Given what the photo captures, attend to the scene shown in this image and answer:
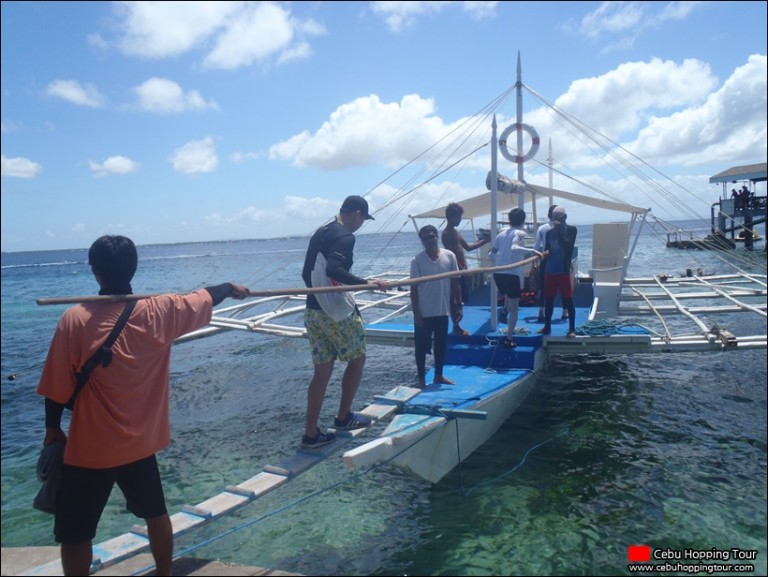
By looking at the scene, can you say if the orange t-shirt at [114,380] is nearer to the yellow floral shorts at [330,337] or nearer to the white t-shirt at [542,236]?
the yellow floral shorts at [330,337]

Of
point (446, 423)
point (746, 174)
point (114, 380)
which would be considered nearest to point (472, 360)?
point (446, 423)

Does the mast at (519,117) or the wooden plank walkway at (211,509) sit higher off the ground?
the mast at (519,117)

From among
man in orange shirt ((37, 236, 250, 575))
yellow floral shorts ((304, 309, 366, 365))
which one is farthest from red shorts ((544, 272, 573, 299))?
man in orange shirt ((37, 236, 250, 575))

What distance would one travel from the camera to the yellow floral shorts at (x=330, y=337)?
4543mm

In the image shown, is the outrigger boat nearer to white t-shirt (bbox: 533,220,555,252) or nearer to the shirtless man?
the shirtless man

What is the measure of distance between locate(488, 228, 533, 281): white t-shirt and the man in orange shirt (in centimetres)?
486

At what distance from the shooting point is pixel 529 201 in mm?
13586

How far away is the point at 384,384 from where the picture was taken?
10.2 meters

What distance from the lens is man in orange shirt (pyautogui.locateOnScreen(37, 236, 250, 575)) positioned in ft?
8.97

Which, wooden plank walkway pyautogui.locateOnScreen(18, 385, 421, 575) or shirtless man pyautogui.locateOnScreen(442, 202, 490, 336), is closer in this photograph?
wooden plank walkway pyautogui.locateOnScreen(18, 385, 421, 575)

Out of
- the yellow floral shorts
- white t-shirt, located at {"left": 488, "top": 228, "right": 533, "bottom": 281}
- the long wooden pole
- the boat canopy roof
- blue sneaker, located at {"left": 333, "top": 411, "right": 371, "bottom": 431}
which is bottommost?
blue sneaker, located at {"left": 333, "top": 411, "right": 371, "bottom": 431}

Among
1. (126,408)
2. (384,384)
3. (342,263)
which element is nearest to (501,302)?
(384,384)

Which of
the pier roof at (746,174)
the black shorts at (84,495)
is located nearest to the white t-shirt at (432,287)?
the black shorts at (84,495)

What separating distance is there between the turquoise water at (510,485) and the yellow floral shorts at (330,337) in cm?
121
